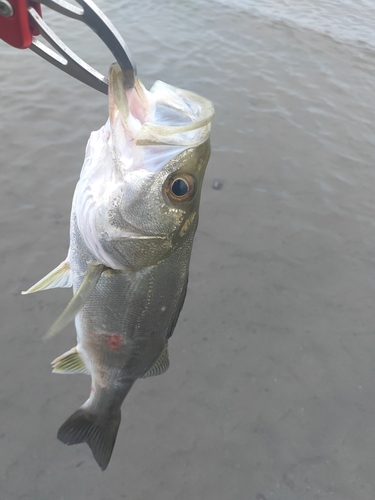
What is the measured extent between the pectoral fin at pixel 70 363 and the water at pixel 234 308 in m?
1.09

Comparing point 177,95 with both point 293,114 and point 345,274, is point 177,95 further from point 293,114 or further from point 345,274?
point 293,114

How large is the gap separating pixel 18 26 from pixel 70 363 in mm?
1573

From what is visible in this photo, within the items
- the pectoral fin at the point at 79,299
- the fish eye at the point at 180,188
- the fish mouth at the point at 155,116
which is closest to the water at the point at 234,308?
the pectoral fin at the point at 79,299

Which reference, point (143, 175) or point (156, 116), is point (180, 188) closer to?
point (143, 175)

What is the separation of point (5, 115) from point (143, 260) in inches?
191

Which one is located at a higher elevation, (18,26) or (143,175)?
(18,26)

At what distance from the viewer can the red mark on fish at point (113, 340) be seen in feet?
5.89

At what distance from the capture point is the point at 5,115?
210 inches

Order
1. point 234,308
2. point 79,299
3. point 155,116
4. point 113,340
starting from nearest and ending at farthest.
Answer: point 155,116 < point 79,299 < point 113,340 < point 234,308

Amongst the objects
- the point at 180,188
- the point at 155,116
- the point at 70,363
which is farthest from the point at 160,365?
the point at 155,116

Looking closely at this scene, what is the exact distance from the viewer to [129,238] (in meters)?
1.55

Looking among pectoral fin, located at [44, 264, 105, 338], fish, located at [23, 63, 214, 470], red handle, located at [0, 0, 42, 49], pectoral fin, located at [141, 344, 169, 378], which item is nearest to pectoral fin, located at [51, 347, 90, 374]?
fish, located at [23, 63, 214, 470]

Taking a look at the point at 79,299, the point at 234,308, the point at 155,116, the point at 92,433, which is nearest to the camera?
the point at 155,116

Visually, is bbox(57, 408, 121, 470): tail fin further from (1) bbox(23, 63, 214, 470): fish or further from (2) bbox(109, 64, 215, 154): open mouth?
(2) bbox(109, 64, 215, 154): open mouth
